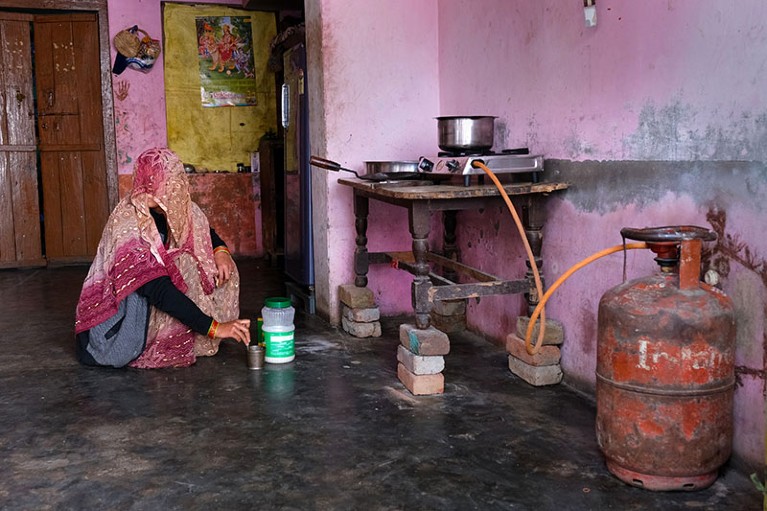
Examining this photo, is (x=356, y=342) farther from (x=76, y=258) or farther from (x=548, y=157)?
(x=76, y=258)

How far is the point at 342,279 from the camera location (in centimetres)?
465

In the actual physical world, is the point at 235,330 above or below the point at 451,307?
above

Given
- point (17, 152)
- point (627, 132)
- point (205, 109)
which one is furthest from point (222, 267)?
point (17, 152)

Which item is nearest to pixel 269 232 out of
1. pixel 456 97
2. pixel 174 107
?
pixel 174 107

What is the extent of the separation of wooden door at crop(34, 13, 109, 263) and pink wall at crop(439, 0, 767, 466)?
424 cm

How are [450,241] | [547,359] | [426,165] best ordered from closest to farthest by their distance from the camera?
1. [547,359]
2. [426,165]
3. [450,241]

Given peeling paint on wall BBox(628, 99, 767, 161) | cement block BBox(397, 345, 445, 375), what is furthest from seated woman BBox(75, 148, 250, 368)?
peeling paint on wall BBox(628, 99, 767, 161)

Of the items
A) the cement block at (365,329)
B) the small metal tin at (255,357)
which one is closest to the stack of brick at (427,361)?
the small metal tin at (255,357)

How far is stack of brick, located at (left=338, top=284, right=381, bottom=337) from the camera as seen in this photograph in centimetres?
434

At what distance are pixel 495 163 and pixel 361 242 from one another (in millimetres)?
1349

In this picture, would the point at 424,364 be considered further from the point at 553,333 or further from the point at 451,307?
the point at 451,307

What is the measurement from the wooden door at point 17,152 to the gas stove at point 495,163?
501 cm

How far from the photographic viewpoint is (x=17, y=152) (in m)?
7.02

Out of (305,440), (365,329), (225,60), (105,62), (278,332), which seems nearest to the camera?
(305,440)
